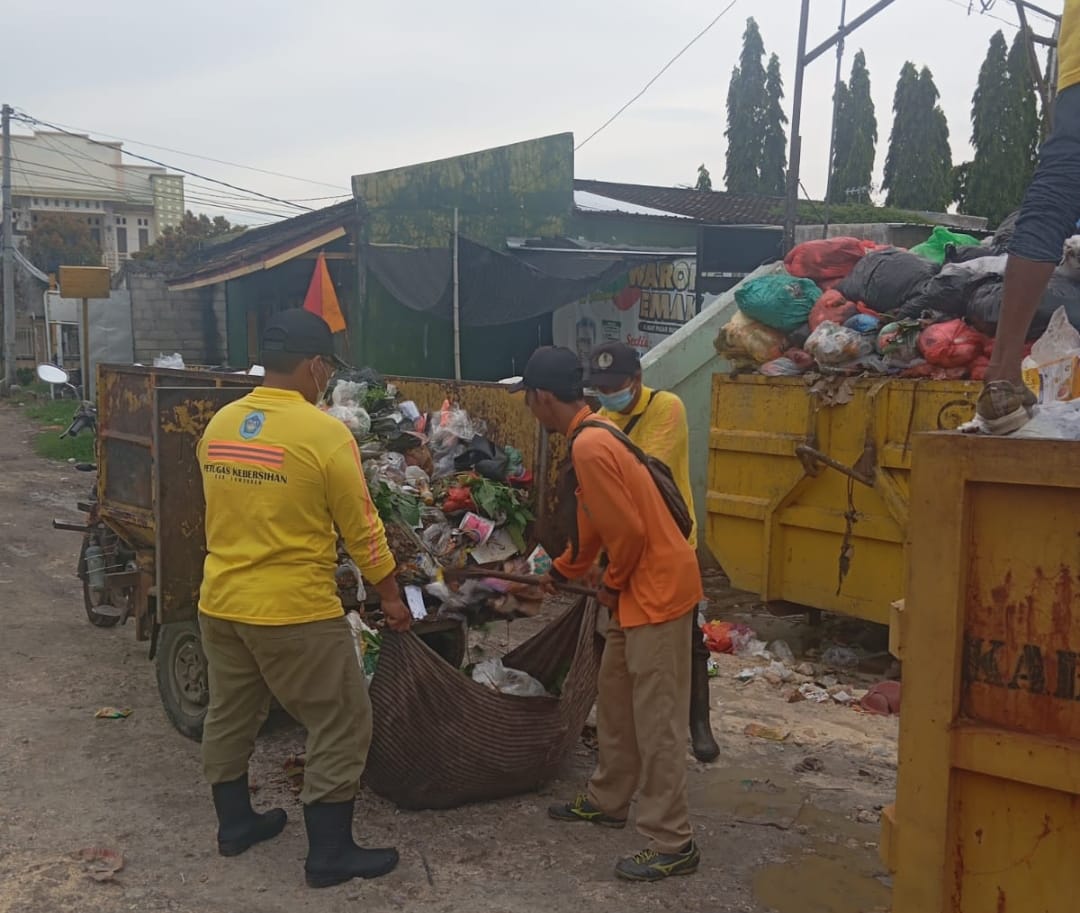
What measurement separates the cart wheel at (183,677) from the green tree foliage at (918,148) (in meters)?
34.1

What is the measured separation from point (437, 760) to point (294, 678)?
2.35 feet

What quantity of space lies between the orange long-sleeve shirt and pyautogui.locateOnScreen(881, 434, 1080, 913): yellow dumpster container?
1422mm

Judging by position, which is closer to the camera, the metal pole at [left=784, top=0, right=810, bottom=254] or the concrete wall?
the metal pole at [left=784, top=0, right=810, bottom=254]

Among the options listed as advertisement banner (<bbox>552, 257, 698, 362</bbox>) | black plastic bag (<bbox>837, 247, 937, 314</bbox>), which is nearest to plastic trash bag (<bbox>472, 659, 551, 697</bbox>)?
black plastic bag (<bbox>837, 247, 937, 314</bbox>)

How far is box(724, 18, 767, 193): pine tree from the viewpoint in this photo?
40.3 meters

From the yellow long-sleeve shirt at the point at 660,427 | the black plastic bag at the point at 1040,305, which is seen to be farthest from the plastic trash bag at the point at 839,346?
the yellow long-sleeve shirt at the point at 660,427

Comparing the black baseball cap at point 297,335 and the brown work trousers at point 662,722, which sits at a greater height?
the black baseball cap at point 297,335

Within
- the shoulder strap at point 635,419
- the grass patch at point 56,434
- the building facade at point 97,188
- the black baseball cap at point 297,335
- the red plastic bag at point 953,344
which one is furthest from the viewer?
the building facade at point 97,188

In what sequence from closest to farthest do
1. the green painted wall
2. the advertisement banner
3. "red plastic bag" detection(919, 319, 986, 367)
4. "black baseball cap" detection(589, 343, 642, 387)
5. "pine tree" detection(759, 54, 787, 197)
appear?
"black baseball cap" detection(589, 343, 642, 387) → "red plastic bag" detection(919, 319, 986, 367) → the advertisement banner → the green painted wall → "pine tree" detection(759, 54, 787, 197)

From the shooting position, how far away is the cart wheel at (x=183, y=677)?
4.88m

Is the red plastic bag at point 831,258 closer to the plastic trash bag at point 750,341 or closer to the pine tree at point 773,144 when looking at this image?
the plastic trash bag at point 750,341

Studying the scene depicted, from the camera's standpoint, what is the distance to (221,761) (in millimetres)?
3744

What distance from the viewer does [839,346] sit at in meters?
6.05

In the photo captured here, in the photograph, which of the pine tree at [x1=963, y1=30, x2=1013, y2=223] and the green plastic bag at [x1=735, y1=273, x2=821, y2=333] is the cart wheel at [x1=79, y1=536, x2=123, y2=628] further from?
the pine tree at [x1=963, y1=30, x2=1013, y2=223]
